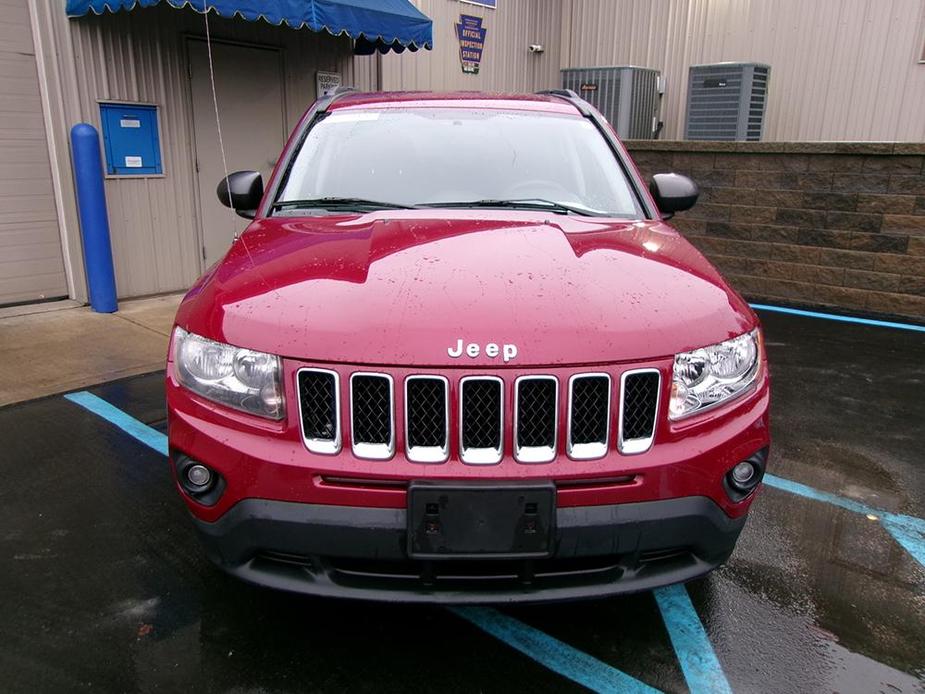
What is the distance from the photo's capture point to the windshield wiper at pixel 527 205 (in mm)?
3125

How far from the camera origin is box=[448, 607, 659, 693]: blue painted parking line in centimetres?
231

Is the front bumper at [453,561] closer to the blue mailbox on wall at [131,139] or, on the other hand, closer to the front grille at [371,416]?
the front grille at [371,416]

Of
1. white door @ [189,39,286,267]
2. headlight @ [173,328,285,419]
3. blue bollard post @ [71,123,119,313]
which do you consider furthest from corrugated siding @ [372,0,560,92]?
headlight @ [173,328,285,419]

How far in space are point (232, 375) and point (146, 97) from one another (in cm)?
601

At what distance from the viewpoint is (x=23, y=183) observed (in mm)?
6562

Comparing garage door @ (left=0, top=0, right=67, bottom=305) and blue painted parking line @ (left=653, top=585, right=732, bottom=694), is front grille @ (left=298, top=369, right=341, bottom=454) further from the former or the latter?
garage door @ (left=0, top=0, right=67, bottom=305)

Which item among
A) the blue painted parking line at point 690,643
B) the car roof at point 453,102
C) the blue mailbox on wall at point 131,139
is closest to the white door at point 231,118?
the blue mailbox on wall at point 131,139

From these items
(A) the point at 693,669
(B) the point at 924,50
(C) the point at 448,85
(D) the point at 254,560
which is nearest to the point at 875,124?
(B) the point at 924,50

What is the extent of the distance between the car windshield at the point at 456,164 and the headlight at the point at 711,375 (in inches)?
42.8

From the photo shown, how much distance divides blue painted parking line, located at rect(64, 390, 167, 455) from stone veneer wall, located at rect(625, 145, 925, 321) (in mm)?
6210

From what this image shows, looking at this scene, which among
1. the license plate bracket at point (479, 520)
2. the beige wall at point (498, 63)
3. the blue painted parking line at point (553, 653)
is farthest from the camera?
the beige wall at point (498, 63)

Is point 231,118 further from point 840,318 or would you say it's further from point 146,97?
point 840,318

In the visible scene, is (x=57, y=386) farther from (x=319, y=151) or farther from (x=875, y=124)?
(x=875, y=124)

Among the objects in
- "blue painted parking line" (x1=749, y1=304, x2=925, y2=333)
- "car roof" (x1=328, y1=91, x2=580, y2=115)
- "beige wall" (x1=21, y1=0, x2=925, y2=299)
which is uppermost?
"beige wall" (x1=21, y1=0, x2=925, y2=299)
